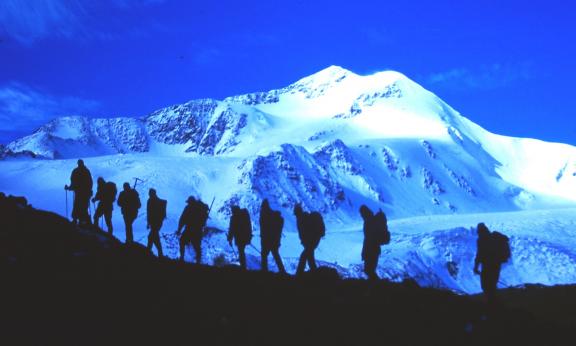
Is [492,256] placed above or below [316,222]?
below

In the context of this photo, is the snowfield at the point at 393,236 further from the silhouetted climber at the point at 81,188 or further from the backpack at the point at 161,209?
the backpack at the point at 161,209

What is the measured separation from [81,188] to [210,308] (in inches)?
368

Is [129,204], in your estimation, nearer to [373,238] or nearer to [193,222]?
[193,222]

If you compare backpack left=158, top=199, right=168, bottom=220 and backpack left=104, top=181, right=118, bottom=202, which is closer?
backpack left=158, top=199, right=168, bottom=220

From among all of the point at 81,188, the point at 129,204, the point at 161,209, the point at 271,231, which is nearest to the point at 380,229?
the point at 271,231

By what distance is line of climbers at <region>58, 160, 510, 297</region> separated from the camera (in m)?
15.4

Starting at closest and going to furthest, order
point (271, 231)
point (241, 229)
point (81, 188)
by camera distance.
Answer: point (271, 231)
point (241, 229)
point (81, 188)

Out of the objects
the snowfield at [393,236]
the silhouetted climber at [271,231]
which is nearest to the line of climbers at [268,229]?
the silhouetted climber at [271,231]

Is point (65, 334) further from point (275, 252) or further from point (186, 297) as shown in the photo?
point (275, 252)

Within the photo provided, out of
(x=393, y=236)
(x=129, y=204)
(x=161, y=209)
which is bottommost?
(x=161, y=209)

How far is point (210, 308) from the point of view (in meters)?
13.4

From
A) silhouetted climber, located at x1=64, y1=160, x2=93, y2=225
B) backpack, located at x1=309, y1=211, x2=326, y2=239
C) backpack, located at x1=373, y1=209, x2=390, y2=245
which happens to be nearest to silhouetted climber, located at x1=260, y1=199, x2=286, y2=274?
backpack, located at x1=309, y1=211, x2=326, y2=239

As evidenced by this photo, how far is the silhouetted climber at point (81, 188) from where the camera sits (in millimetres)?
20734

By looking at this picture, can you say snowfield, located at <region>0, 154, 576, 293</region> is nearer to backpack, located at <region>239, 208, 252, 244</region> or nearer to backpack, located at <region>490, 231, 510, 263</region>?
backpack, located at <region>239, 208, 252, 244</region>
